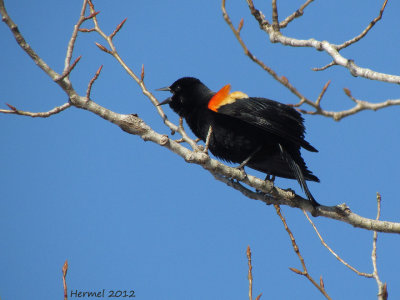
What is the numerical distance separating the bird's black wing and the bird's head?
0.56 meters

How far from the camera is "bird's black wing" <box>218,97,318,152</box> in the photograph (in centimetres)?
438

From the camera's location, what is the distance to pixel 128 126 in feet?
11.1

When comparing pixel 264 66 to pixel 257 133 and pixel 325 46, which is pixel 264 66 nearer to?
pixel 325 46

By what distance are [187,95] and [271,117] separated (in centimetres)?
Answer: 120

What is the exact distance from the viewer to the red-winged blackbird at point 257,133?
14.6 feet

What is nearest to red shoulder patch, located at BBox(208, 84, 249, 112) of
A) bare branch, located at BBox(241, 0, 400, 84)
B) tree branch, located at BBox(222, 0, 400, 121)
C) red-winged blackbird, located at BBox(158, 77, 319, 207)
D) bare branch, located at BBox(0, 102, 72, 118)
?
red-winged blackbird, located at BBox(158, 77, 319, 207)

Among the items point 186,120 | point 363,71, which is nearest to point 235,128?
point 186,120

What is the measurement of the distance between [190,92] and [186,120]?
34 centimetres

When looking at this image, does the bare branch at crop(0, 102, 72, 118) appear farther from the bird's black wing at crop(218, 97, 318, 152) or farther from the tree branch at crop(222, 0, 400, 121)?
the bird's black wing at crop(218, 97, 318, 152)

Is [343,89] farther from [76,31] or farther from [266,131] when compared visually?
[266,131]

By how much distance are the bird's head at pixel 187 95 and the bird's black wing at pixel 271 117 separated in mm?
564

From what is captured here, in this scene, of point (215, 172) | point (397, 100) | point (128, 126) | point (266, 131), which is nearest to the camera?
point (397, 100)

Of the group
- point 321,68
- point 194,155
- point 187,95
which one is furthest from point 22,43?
point 187,95

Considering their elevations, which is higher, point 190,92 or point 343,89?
point 190,92
